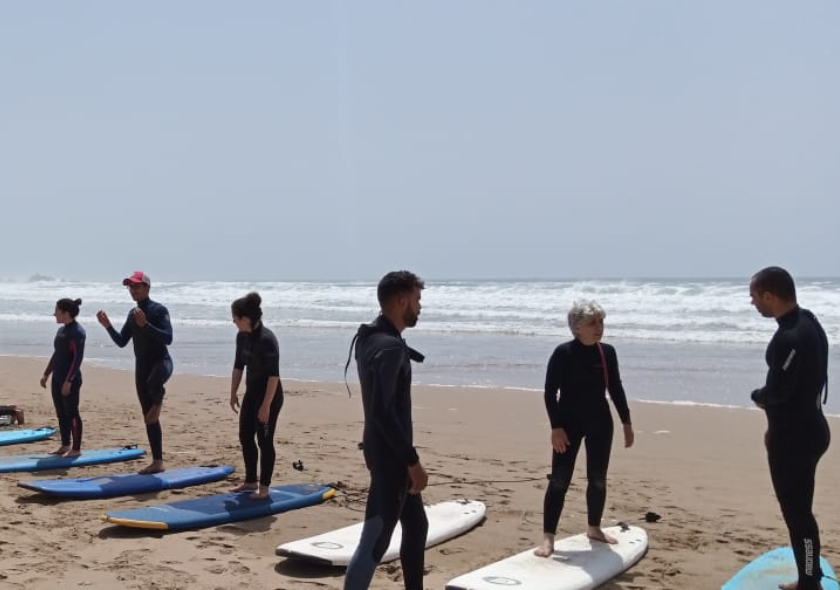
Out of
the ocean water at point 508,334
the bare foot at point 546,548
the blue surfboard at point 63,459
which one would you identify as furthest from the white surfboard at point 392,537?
the ocean water at point 508,334

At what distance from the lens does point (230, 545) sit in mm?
5430

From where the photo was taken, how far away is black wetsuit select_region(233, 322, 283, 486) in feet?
20.5

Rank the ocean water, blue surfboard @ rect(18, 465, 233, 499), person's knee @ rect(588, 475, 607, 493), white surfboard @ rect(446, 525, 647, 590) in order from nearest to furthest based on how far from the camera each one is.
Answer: white surfboard @ rect(446, 525, 647, 590)
person's knee @ rect(588, 475, 607, 493)
blue surfboard @ rect(18, 465, 233, 499)
the ocean water

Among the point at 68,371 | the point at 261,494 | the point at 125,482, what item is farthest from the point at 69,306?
the point at 261,494

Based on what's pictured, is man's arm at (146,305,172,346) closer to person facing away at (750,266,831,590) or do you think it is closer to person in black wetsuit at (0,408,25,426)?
person in black wetsuit at (0,408,25,426)

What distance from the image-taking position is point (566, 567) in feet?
16.1

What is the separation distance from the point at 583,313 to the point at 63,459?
5.05 metres

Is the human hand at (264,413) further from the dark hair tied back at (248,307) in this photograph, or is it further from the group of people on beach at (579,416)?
the group of people on beach at (579,416)

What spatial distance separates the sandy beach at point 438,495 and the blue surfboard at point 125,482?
0.10 metres

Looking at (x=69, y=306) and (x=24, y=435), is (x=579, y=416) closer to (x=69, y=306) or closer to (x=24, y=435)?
(x=69, y=306)

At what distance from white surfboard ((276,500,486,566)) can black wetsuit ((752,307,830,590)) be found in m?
1.99

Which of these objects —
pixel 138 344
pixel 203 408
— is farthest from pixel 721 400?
pixel 138 344

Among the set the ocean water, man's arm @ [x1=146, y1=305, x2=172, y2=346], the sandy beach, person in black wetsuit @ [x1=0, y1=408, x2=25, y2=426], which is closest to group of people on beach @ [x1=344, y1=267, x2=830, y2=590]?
the sandy beach

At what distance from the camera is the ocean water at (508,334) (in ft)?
46.7
